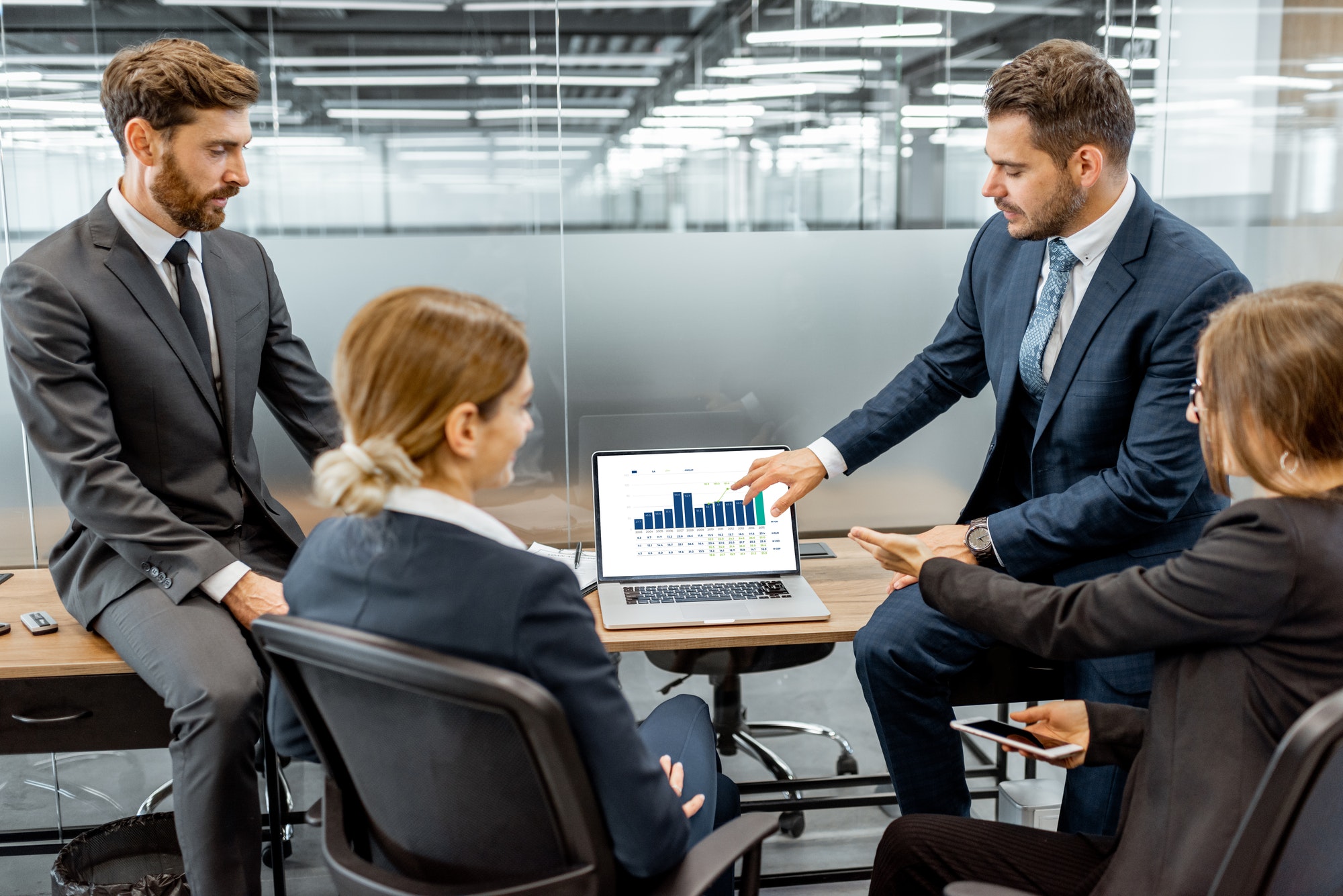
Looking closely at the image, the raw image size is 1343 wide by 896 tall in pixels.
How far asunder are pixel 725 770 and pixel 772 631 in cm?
128

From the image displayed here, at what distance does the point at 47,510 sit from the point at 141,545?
121 cm

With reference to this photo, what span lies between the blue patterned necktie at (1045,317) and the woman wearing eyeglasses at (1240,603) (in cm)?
69

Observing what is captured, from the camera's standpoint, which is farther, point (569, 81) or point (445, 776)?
point (569, 81)

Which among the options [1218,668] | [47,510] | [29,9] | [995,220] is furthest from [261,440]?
[1218,668]

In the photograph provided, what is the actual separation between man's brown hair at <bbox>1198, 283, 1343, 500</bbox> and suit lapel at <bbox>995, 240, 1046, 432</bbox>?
0.84 meters

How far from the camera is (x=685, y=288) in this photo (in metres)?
2.87

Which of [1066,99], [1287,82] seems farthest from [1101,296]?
[1287,82]

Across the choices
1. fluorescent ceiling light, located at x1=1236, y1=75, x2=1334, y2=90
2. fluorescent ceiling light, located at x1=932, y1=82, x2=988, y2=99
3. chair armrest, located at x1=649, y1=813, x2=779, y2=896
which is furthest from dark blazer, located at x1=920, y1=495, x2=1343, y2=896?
fluorescent ceiling light, located at x1=1236, y1=75, x2=1334, y2=90

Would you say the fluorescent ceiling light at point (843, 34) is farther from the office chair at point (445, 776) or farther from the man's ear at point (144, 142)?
the office chair at point (445, 776)

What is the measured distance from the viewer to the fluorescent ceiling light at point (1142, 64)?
9.75ft

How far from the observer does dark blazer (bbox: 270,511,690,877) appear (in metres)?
1.07

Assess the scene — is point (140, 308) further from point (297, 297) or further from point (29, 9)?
point (29, 9)

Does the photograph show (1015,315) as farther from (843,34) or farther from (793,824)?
(793,824)

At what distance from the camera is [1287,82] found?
10.3ft
